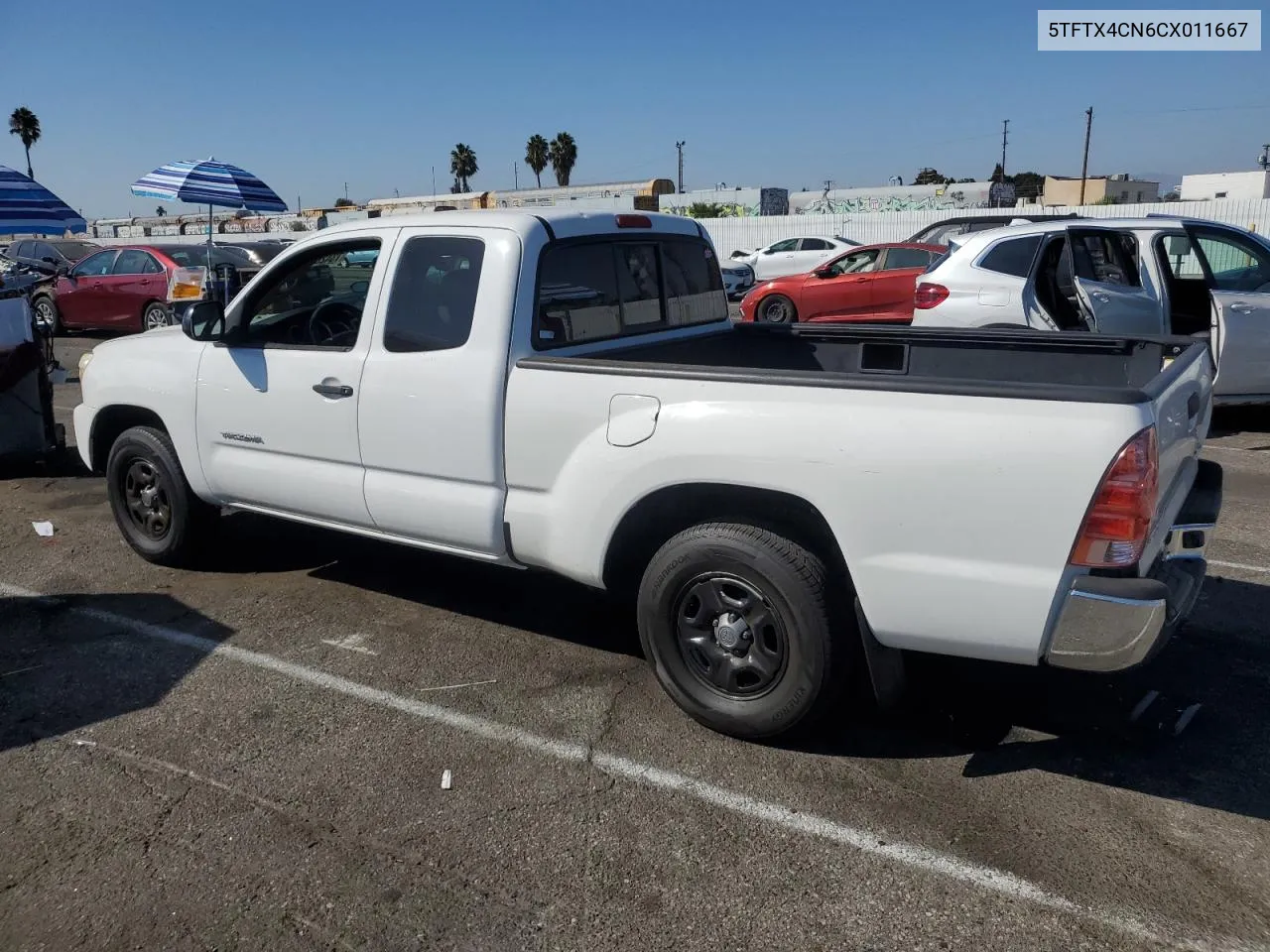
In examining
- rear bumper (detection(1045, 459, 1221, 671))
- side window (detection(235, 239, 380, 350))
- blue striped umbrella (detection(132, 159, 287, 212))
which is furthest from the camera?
blue striped umbrella (detection(132, 159, 287, 212))

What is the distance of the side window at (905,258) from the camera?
52.3 feet

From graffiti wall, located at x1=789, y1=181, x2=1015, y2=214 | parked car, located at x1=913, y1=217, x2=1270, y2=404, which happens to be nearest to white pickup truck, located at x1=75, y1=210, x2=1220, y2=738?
parked car, located at x1=913, y1=217, x2=1270, y2=404

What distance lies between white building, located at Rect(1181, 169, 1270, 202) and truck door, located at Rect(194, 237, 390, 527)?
5952 cm

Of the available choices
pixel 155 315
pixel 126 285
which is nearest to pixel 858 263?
pixel 155 315

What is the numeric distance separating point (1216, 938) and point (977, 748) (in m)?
1.09

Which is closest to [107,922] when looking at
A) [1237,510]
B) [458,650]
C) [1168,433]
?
[458,650]

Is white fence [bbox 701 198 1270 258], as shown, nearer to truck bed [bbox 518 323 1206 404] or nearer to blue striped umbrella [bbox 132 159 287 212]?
blue striped umbrella [bbox 132 159 287 212]

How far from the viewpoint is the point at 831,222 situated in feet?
111

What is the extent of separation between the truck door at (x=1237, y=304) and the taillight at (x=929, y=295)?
195 cm

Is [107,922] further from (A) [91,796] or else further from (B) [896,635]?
(B) [896,635]

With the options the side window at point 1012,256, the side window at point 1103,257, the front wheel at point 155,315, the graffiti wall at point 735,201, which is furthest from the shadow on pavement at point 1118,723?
the graffiti wall at point 735,201

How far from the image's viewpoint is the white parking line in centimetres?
280

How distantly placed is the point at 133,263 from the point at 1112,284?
47.7ft

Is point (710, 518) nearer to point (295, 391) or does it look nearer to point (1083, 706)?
point (1083, 706)
